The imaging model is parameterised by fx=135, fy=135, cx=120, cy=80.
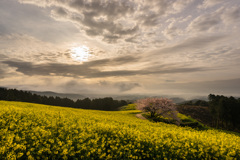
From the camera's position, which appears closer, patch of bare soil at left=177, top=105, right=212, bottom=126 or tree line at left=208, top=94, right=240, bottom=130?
tree line at left=208, top=94, right=240, bottom=130

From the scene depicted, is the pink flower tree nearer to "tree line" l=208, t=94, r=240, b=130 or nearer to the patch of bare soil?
"tree line" l=208, t=94, r=240, b=130

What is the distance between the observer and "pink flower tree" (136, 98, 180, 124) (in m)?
36.1

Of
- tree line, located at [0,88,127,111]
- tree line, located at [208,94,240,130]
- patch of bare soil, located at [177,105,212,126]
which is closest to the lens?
tree line, located at [208,94,240,130]

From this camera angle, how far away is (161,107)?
1458 inches

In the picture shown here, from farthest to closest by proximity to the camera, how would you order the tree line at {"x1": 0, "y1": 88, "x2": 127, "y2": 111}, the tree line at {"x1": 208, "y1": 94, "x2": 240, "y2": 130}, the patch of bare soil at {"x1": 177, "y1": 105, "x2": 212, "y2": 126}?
the tree line at {"x1": 0, "y1": 88, "x2": 127, "y2": 111}
the patch of bare soil at {"x1": 177, "y1": 105, "x2": 212, "y2": 126}
the tree line at {"x1": 208, "y1": 94, "x2": 240, "y2": 130}

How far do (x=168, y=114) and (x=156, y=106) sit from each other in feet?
12.0

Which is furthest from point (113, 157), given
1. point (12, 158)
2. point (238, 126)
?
point (238, 126)

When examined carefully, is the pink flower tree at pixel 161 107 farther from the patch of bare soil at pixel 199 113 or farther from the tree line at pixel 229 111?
the patch of bare soil at pixel 199 113

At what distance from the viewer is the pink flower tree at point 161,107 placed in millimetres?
36062

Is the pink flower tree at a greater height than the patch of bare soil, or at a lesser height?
greater

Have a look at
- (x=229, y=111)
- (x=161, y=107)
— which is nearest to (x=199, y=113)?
(x=229, y=111)

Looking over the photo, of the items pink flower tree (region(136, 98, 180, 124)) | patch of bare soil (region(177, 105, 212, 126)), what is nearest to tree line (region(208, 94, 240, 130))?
patch of bare soil (region(177, 105, 212, 126))

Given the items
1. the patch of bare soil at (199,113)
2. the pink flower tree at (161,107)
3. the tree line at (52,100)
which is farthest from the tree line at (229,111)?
the tree line at (52,100)

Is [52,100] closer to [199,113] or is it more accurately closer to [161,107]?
[161,107]
